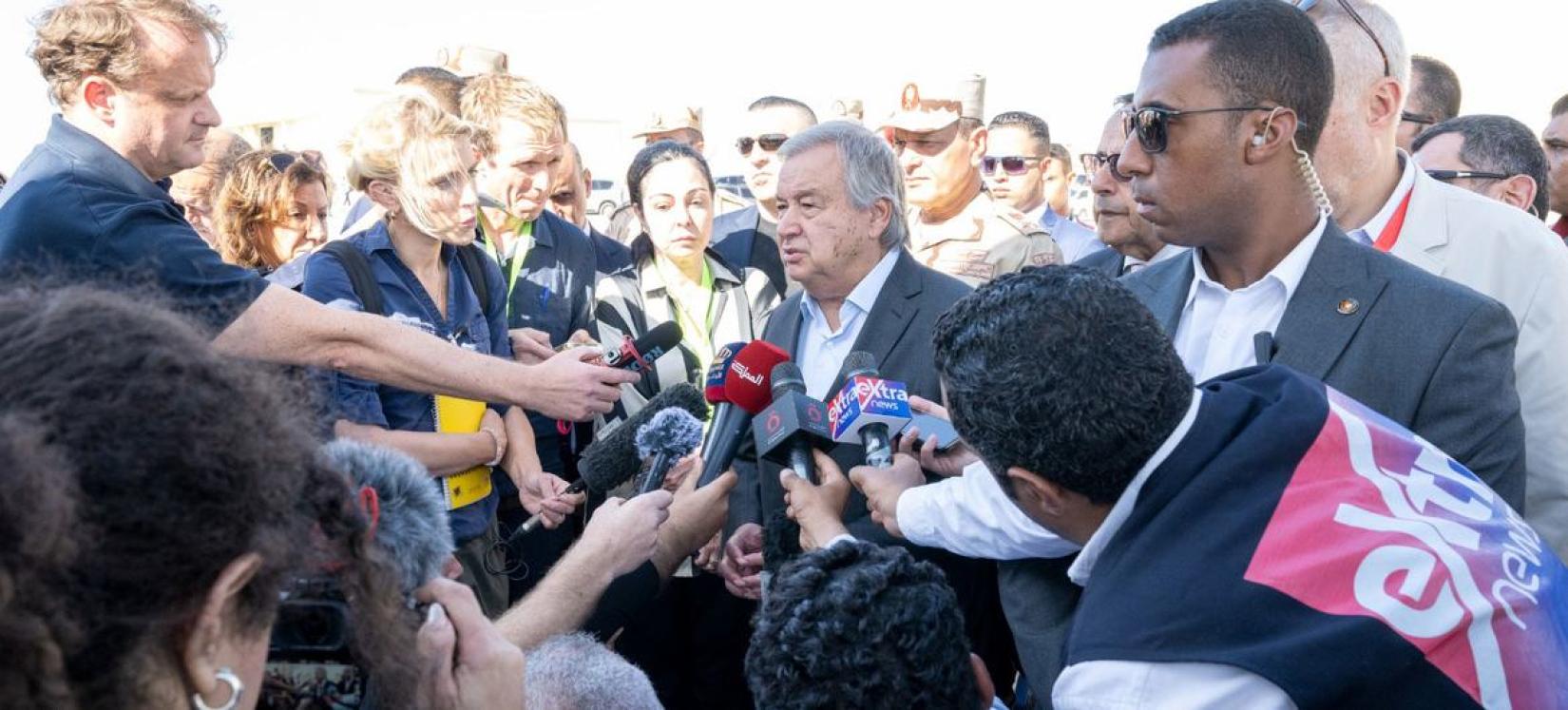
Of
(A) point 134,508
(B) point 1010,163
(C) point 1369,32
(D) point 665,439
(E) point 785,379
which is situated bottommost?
(B) point 1010,163

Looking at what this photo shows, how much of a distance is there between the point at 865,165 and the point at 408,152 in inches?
59.5

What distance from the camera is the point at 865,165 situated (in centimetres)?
412

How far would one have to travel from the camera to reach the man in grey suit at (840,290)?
144 inches

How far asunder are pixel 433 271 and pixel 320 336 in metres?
0.89

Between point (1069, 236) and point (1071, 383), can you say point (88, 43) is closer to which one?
point (1071, 383)

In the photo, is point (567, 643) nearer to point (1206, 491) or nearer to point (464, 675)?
point (464, 675)

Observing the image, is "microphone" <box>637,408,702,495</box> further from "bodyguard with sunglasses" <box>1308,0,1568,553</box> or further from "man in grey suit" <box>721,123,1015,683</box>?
"bodyguard with sunglasses" <box>1308,0,1568,553</box>

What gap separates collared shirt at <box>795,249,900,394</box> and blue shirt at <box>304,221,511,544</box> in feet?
3.60

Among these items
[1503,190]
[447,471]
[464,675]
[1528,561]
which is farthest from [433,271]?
[1503,190]

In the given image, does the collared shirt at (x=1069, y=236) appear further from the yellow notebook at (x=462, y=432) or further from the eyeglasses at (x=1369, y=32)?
the yellow notebook at (x=462, y=432)

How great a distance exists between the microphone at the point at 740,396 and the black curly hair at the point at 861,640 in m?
1.18

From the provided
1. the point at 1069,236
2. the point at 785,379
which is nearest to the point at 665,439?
the point at 785,379

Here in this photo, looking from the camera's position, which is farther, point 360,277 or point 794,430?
point 360,277

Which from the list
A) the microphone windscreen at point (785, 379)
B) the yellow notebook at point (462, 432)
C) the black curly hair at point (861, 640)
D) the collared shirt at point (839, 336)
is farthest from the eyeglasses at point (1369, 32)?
the yellow notebook at point (462, 432)
